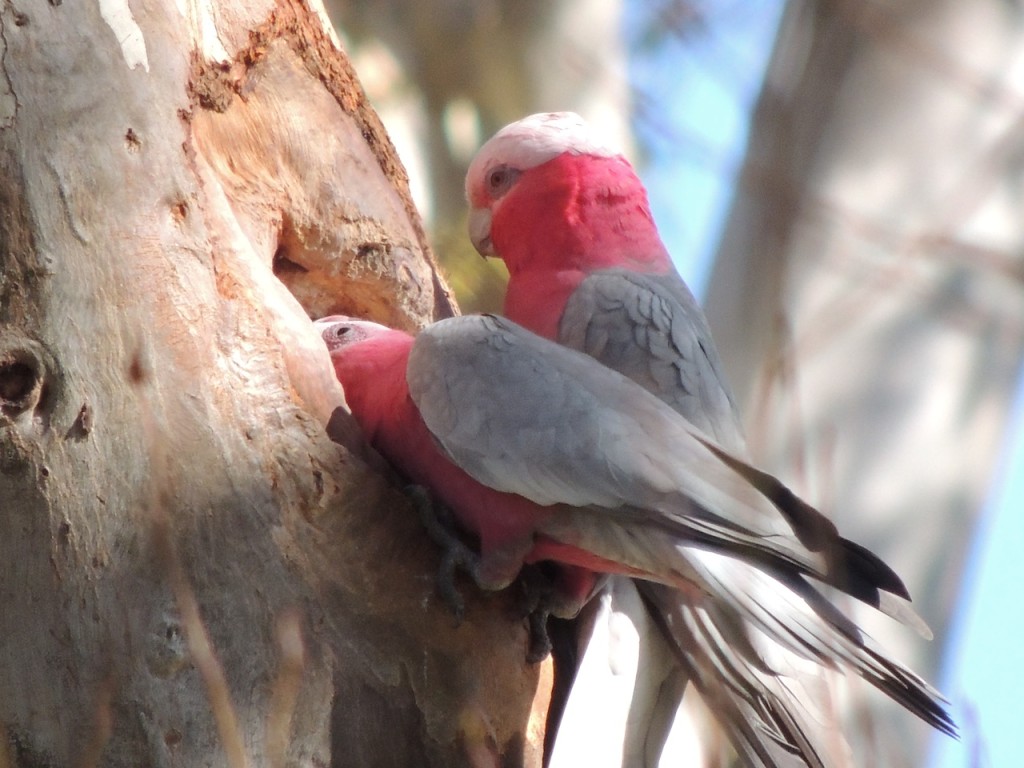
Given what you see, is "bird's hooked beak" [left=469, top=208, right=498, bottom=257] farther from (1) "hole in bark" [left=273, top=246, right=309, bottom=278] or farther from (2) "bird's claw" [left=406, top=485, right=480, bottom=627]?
(2) "bird's claw" [left=406, top=485, right=480, bottom=627]

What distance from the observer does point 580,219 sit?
10.4 feet

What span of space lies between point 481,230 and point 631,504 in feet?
4.22

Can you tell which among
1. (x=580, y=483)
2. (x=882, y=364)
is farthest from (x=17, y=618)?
(x=882, y=364)

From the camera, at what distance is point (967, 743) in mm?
1651

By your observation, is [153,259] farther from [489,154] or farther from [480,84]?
[480,84]

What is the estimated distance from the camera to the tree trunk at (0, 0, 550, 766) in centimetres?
215

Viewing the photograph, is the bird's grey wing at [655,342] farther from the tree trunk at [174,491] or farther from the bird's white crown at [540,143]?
the tree trunk at [174,491]

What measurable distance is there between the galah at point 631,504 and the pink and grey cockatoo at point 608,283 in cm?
4

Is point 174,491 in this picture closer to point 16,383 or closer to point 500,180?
point 16,383

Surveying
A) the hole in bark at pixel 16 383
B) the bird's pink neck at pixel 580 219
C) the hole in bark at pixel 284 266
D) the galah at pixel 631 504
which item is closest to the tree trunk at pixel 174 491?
the hole in bark at pixel 16 383

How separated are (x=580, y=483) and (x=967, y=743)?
0.94 meters

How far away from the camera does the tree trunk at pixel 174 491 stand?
215 cm

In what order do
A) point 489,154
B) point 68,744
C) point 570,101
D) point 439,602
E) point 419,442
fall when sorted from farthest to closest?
point 570,101 → point 489,154 → point 419,442 → point 439,602 → point 68,744

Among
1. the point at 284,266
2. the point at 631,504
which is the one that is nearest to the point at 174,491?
the point at 631,504
